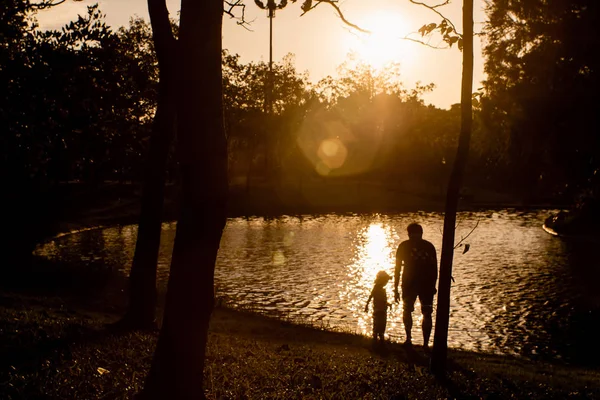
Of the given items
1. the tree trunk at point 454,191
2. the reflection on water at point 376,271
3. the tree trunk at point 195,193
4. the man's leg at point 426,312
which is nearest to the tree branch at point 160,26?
the tree trunk at point 195,193

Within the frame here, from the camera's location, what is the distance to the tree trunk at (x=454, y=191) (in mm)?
8219

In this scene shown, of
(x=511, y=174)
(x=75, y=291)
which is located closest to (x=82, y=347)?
(x=75, y=291)

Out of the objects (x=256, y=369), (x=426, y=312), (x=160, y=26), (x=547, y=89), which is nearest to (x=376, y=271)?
(x=547, y=89)

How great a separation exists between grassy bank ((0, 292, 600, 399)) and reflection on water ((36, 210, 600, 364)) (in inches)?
153

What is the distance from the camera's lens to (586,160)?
25.3 metres

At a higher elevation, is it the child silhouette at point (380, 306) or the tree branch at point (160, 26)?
the tree branch at point (160, 26)

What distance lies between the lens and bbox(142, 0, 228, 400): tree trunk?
5.71 meters

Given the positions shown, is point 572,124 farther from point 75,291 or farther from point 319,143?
point 319,143

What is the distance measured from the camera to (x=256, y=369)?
8250 millimetres

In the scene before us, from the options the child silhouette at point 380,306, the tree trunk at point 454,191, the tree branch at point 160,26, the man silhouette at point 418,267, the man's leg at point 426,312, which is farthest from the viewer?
the child silhouette at point 380,306

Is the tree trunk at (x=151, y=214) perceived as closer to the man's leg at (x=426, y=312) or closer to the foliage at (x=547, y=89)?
the man's leg at (x=426, y=312)

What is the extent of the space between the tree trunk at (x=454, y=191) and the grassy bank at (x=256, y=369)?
46 centimetres

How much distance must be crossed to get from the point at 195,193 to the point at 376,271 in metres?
20.6

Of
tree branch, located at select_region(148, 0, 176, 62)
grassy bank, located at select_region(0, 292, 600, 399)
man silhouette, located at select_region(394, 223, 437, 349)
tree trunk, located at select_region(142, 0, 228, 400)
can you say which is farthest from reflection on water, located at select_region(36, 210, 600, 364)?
tree trunk, located at select_region(142, 0, 228, 400)
